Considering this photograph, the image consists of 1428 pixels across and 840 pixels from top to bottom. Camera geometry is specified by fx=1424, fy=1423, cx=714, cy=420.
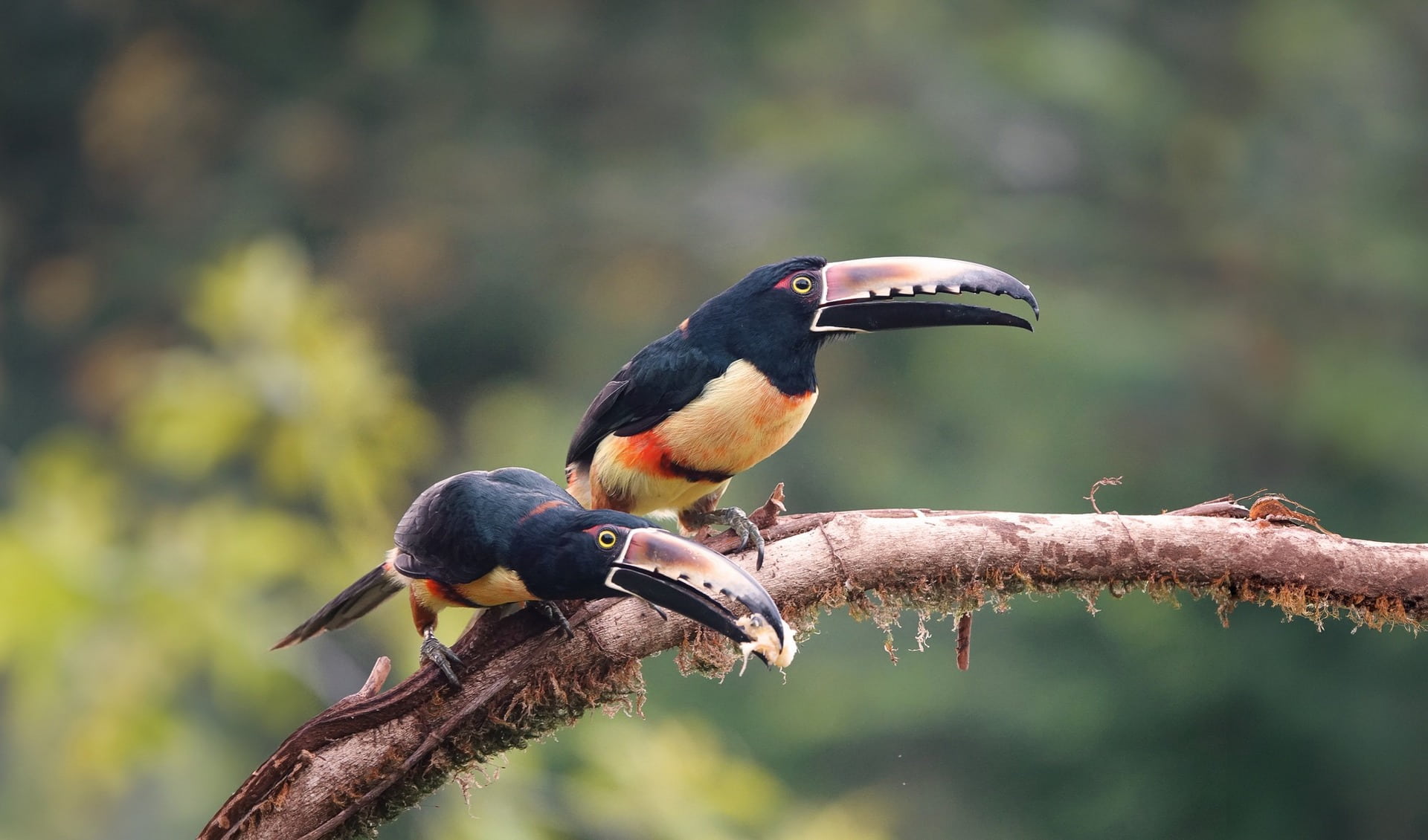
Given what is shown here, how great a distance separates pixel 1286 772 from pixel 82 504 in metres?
7.35

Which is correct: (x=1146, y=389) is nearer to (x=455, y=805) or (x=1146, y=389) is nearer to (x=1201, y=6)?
(x=1201, y=6)

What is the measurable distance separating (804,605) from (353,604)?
97cm

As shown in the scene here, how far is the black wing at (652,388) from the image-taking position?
9.62ft

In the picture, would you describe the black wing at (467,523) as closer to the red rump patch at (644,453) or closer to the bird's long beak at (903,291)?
the red rump patch at (644,453)

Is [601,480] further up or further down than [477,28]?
further down

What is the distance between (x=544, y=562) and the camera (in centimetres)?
245

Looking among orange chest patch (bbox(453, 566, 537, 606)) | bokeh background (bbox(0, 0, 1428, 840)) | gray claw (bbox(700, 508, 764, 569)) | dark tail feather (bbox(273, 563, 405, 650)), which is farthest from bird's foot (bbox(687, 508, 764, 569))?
bokeh background (bbox(0, 0, 1428, 840))

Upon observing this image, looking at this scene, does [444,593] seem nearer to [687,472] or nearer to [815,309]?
[687,472]

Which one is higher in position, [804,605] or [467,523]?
[467,523]

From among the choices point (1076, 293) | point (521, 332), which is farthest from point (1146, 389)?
point (521, 332)

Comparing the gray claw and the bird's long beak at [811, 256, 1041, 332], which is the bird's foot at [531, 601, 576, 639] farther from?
the bird's long beak at [811, 256, 1041, 332]

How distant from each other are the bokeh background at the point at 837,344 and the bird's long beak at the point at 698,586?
349 centimetres

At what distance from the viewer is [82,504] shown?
5.85 m

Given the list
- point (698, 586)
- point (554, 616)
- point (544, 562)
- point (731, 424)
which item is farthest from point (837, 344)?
point (698, 586)
